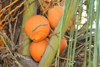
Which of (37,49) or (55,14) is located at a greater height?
(55,14)

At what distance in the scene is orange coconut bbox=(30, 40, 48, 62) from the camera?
709 millimetres

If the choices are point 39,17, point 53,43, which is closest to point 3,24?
point 39,17

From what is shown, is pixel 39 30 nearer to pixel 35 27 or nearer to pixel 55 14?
pixel 35 27

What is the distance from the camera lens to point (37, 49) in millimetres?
712

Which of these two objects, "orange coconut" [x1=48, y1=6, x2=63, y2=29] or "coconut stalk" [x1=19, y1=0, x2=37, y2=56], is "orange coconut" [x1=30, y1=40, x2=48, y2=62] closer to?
"coconut stalk" [x1=19, y1=0, x2=37, y2=56]

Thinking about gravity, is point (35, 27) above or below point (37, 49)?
above

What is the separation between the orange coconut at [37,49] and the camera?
2.33 ft

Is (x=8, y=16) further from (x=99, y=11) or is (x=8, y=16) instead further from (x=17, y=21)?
(x=99, y=11)

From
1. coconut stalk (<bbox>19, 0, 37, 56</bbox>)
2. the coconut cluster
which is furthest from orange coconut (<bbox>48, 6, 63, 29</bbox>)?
coconut stalk (<bbox>19, 0, 37, 56</bbox>)

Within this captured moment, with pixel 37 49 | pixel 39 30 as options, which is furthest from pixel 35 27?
pixel 37 49

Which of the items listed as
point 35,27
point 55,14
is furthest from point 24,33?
point 55,14

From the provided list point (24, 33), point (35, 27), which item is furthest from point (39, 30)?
point (24, 33)

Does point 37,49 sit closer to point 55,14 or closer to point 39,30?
point 39,30

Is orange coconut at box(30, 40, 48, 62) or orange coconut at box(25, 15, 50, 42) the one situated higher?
orange coconut at box(25, 15, 50, 42)
